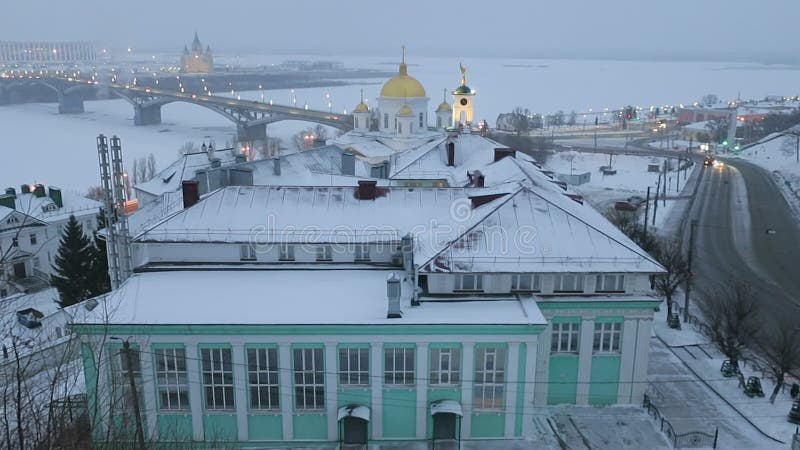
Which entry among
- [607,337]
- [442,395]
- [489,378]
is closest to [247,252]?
[442,395]

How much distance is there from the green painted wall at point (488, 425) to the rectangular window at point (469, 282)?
449 cm

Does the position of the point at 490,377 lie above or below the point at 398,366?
below

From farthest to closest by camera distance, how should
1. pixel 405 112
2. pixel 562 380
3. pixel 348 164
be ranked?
pixel 405 112
pixel 348 164
pixel 562 380

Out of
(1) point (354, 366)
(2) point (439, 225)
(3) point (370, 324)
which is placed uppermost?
(2) point (439, 225)

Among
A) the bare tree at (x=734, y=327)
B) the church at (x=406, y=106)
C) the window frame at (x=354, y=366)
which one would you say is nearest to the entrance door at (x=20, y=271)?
the window frame at (x=354, y=366)

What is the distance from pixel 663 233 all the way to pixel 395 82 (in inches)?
1145

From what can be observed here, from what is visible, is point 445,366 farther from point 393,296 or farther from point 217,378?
point 217,378

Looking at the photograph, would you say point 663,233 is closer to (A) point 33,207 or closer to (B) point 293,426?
(B) point 293,426

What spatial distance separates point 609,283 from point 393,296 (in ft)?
27.7

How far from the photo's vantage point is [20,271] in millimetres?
42500

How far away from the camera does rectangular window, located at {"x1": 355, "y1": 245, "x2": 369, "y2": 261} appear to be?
2688 centimetres

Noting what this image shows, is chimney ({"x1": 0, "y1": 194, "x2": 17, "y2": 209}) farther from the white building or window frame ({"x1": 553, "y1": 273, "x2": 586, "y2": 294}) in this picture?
window frame ({"x1": 553, "y1": 273, "x2": 586, "y2": 294})

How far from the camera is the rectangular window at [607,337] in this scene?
2434 cm

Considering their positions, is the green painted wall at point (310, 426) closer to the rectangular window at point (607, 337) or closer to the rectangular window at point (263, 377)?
the rectangular window at point (263, 377)
